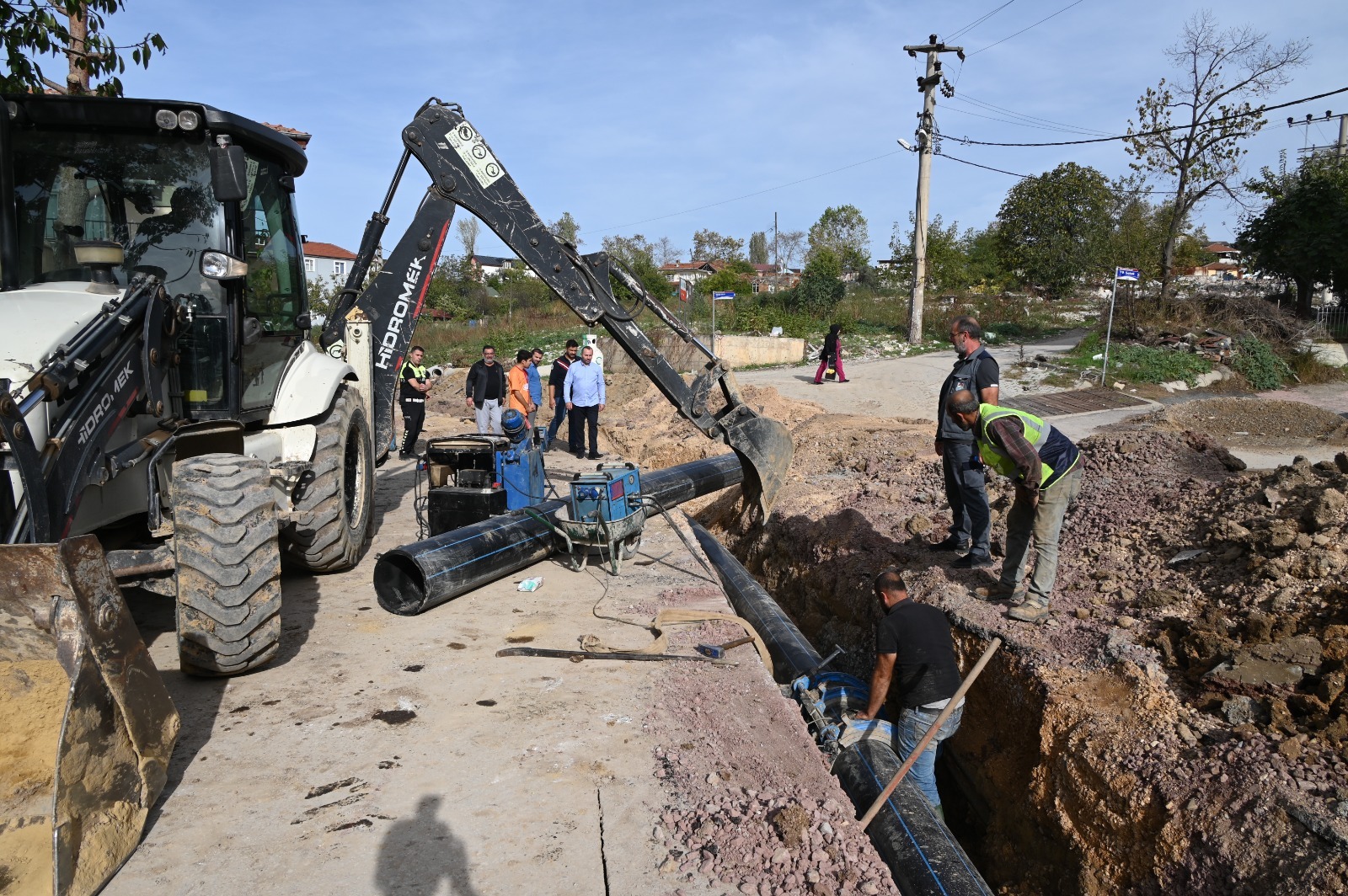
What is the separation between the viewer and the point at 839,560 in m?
7.90

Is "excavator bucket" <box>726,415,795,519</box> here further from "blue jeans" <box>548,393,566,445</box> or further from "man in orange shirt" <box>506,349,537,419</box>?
"blue jeans" <box>548,393,566,445</box>

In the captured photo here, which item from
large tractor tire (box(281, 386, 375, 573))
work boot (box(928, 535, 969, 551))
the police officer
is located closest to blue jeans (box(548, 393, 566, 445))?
the police officer

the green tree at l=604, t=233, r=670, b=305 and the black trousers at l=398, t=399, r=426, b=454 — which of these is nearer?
the black trousers at l=398, t=399, r=426, b=454

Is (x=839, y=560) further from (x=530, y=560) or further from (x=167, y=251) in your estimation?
(x=167, y=251)

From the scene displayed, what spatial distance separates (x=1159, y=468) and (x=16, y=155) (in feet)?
27.8

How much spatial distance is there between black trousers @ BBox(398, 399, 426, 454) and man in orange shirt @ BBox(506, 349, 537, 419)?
1309 mm

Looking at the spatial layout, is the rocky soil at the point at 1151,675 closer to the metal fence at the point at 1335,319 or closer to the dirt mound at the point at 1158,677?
the dirt mound at the point at 1158,677

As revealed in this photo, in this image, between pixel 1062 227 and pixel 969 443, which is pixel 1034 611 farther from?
pixel 1062 227

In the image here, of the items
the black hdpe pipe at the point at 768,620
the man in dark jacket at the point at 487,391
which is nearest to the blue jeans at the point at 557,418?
the man in dark jacket at the point at 487,391

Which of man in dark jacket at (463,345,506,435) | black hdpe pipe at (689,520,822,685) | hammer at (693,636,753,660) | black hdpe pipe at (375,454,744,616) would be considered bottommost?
black hdpe pipe at (689,520,822,685)

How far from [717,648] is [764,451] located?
2270mm

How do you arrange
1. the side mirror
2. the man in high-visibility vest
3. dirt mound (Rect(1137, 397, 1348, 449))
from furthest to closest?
1. dirt mound (Rect(1137, 397, 1348, 449))
2. the man in high-visibility vest
3. the side mirror

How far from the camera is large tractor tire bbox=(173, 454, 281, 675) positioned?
159 inches

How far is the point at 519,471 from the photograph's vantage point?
729cm
